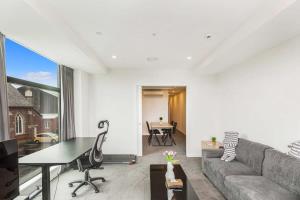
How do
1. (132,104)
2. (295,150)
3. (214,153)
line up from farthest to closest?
1. (132,104)
2. (214,153)
3. (295,150)

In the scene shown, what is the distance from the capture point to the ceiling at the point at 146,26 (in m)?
2.06

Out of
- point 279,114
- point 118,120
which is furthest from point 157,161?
point 279,114

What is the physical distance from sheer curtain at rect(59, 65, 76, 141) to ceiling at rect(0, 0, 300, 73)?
2.47ft

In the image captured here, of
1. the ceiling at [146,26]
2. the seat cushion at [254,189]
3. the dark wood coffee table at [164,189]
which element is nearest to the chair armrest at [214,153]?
the dark wood coffee table at [164,189]

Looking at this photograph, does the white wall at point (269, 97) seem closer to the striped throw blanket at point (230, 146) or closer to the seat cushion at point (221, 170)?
the striped throw blanket at point (230, 146)

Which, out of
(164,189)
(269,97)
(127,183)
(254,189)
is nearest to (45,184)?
(127,183)

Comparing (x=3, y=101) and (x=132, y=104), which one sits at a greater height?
(x=3, y=101)

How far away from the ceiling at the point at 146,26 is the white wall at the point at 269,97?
0.40 m

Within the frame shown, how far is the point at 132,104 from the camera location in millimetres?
5633

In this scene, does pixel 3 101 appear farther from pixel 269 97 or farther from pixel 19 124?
pixel 269 97

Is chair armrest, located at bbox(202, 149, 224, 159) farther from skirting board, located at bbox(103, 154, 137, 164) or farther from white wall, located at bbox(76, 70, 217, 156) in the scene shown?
skirting board, located at bbox(103, 154, 137, 164)

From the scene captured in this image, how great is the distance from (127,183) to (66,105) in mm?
2373

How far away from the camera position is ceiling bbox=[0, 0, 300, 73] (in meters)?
2.06

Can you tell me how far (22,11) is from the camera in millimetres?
1881
